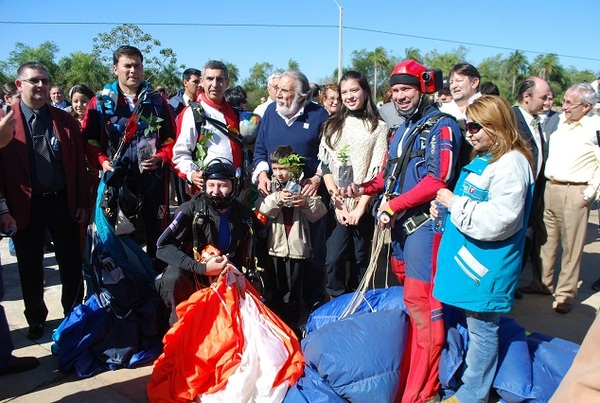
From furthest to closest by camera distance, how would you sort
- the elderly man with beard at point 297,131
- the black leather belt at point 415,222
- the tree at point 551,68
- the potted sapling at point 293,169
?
1. the tree at point 551,68
2. the elderly man with beard at point 297,131
3. the potted sapling at point 293,169
4. the black leather belt at point 415,222

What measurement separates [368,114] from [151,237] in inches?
88.6

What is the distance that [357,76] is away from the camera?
379cm

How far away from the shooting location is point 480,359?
283cm

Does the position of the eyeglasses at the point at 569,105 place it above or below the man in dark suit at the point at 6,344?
above

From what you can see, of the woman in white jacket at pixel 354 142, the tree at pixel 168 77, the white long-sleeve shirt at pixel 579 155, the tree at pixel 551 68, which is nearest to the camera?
the woman in white jacket at pixel 354 142

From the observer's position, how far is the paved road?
3.10m

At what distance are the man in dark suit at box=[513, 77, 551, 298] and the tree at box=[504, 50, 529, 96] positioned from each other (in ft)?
206

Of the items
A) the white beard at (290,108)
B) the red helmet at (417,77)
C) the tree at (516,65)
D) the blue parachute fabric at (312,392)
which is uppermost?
the tree at (516,65)

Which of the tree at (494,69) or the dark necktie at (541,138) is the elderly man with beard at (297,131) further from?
the tree at (494,69)

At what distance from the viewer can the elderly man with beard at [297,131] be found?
3963 mm

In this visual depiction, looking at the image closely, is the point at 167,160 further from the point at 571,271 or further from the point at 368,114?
the point at 571,271

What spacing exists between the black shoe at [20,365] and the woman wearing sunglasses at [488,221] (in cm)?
295

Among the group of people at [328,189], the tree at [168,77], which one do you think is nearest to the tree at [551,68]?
the tree at [168,77]

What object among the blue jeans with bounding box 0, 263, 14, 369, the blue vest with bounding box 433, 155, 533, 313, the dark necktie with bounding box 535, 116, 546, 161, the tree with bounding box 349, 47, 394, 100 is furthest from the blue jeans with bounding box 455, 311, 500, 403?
the tree with bounding box 349, 47, 394, 100
